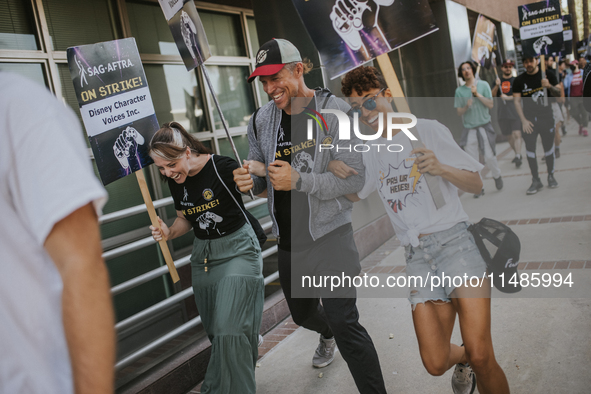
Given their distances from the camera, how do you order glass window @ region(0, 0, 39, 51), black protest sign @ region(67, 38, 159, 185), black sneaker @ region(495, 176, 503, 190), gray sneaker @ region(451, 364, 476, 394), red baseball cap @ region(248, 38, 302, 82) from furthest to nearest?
black sneaker @ region(495, 176, 503, 190) < glass window @ region(0, 0, 39, 51) < black protest sign @ region(67, 38, 159, 185) < red baseball cap @ region(248, 38, 302, 82) < gray sneaker @ region(451, 364, 476, 394)

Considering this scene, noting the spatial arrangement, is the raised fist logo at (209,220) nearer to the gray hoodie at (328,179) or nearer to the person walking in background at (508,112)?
the gray hoodie at (328,179)

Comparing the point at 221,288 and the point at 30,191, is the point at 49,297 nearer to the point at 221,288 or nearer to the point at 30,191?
the point at 30,191

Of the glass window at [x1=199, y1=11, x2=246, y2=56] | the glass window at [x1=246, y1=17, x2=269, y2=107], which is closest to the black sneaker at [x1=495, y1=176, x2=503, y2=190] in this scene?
the glass window at [x1=246, y1=17, x2=269, y2=107]

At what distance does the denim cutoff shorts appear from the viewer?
105 inches

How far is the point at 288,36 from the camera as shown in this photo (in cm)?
664

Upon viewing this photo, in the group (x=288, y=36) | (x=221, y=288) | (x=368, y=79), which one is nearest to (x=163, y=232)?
(x=221, y=288)

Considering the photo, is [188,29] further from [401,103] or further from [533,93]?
[533,93]

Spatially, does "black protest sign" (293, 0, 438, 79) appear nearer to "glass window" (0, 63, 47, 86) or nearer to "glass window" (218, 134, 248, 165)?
"glass window" (0, 63, 47, 86)

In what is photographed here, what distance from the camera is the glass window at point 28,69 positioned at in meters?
4.39

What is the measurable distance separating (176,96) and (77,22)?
139cm

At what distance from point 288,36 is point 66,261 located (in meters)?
6.13

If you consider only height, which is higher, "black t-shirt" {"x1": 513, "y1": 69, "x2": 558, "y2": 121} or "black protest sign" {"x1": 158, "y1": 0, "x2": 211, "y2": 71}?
"black protest sign" {"x1": 158, "y1": 0, "x2": 211, "y2": 71}

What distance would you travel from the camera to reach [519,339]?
387 cm

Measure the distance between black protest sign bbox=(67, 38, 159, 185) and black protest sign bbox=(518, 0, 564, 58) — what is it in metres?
8.45
